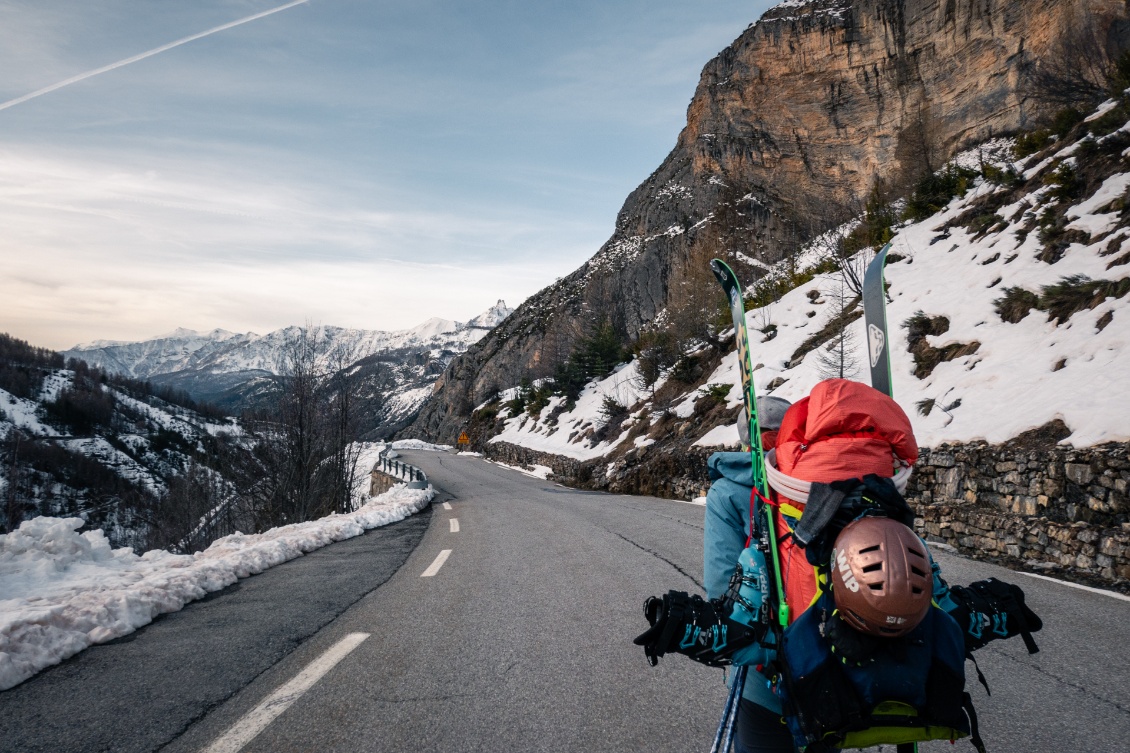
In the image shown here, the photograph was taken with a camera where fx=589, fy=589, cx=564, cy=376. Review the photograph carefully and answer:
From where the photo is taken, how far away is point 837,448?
183 centimetres

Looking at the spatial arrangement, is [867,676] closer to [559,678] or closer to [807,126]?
[559,678]

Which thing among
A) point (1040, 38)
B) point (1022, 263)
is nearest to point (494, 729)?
point (1022, 263)

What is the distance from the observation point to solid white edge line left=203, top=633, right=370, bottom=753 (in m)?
2.93

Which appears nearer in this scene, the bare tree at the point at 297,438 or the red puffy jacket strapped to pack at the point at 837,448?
the red puffy jacket strapped to pack at the point at 837,448

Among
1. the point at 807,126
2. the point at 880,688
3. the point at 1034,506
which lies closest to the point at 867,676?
the point at 880,688

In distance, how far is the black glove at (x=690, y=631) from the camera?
174 centimetres

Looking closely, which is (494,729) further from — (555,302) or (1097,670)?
(555,302)

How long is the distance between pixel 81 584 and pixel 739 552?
20.8 ft

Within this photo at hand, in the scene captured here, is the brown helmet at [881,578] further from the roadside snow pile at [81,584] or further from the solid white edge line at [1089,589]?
the solid white edge line at [1089,589]

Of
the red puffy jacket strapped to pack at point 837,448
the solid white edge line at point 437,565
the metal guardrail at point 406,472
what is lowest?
the metal guardrail at point 406,472

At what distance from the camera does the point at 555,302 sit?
235 feet

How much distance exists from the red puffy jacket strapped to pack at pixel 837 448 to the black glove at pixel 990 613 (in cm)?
49

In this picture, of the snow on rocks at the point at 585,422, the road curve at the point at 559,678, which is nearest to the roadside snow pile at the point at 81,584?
the road curve at the point at 559,678

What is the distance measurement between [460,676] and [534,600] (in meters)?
1.93
